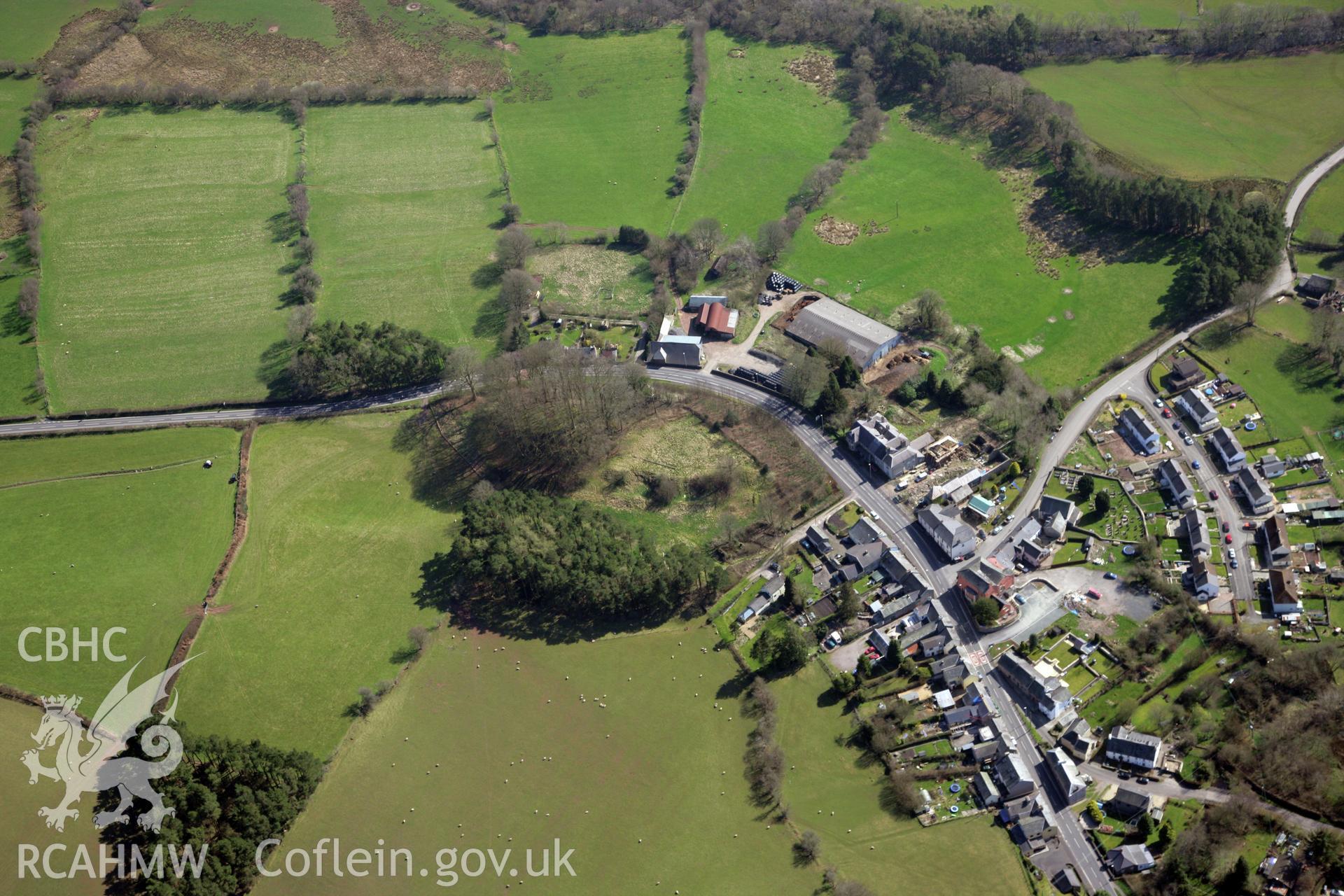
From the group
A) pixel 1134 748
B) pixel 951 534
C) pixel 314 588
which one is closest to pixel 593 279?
pixel 314 588

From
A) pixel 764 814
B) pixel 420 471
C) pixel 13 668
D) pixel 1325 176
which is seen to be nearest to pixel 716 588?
pixel 764 814

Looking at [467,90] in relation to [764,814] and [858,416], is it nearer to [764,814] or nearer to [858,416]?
[858,416]

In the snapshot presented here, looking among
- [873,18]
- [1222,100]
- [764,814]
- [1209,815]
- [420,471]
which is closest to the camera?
[1209,815]

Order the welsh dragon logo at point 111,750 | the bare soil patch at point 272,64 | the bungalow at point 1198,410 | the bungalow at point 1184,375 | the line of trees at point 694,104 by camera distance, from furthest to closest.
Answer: the bare soil patch at point 272,64 < the line of trees at point 694,104 < the bungalow at point 1184,375 < the bungalow at point 1198,410 < the welsh dragon logo at point 111,750

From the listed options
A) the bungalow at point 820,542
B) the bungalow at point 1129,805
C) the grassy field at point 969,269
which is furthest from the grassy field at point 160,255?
the bungalow at point 1129,805

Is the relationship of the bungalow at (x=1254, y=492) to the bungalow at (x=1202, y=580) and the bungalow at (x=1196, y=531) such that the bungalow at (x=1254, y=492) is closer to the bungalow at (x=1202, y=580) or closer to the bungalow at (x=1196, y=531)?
the bungalow at (x=1196, y=531)

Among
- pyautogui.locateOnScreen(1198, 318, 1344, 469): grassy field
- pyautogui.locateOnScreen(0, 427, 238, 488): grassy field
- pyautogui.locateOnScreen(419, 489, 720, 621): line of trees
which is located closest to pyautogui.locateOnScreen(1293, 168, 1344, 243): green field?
pyautogui.locateOnScreen(1198, 318, 1344, 469): grassy field

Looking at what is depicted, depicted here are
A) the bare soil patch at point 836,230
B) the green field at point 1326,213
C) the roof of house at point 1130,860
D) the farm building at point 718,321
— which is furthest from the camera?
the bare soil patch at point 836,230
